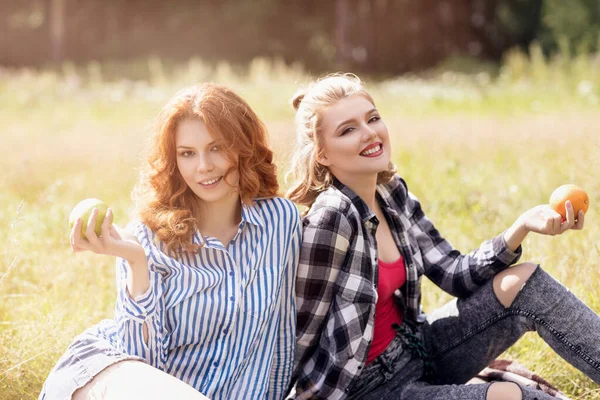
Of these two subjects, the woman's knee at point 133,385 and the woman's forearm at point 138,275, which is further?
the woman's forearm at point 138,275

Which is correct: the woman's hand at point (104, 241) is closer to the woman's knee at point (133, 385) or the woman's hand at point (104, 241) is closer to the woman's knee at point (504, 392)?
the woman's knee at point (133, 385)

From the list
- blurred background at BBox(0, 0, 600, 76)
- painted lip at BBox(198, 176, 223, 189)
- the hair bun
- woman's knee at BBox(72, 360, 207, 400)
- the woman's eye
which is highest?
blurred background at BBox(0, 0, 600, 76)

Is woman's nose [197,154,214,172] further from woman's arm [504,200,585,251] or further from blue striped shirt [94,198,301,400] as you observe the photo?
woman's arm [504,200,585,251]

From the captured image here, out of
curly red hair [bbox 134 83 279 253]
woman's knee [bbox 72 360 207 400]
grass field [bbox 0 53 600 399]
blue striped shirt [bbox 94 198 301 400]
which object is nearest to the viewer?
woman's knee [bbox 72 360 207 400]

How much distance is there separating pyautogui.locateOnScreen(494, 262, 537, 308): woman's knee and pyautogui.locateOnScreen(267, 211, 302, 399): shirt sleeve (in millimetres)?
716

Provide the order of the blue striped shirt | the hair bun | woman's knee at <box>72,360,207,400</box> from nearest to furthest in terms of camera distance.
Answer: woman's knee at <box>72,360,207,400</box>
the blue striped shirt
the hair bun

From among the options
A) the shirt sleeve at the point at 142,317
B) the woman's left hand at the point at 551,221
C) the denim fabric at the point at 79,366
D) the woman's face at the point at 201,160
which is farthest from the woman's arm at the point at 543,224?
the denim fabric at the point at 79,366

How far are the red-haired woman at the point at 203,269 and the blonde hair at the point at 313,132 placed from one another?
0.47ft

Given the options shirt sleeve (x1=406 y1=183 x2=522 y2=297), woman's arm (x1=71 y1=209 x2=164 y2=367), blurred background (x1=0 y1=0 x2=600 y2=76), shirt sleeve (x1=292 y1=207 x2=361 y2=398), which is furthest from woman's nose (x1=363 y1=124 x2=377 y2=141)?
blurred background (x1=0 y1=0 x2=600 y2=76)

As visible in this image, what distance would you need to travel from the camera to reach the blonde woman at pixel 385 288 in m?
2.39

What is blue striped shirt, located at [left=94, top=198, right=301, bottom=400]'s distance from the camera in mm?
2164

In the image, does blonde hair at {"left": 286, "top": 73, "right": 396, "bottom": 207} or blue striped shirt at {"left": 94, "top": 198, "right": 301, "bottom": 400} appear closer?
blue striped shirt at {"left": 94, "top": 198, "right": 301, "bottom": 400}

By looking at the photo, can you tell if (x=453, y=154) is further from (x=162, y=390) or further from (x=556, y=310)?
(x=162, y=390)

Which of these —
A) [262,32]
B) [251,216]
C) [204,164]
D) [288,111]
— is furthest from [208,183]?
[262,32]
